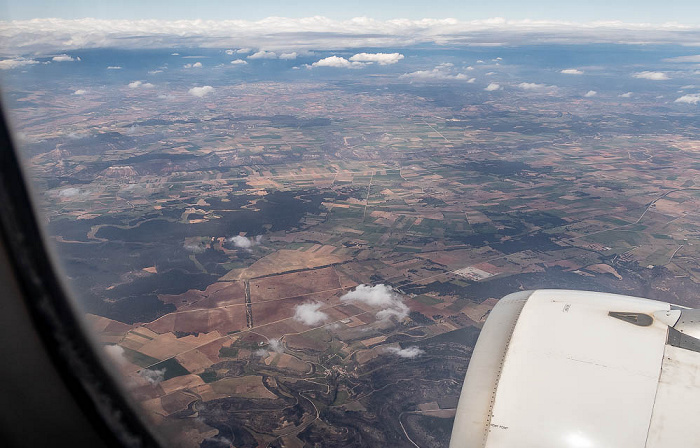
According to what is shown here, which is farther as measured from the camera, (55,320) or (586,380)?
(586,380)

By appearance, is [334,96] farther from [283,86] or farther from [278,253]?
[278,253]

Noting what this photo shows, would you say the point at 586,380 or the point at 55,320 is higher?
the point at 55,320

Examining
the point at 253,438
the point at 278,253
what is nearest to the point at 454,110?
the point at 278,253

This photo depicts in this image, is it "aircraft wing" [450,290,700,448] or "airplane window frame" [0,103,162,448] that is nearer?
"airplane window frame" [0,103,162,448]

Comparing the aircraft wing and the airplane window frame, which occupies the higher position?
the airplane window frame

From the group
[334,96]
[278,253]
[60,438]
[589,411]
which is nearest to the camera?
[60,438]

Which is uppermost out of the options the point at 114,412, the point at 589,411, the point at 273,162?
the point at 114,412
